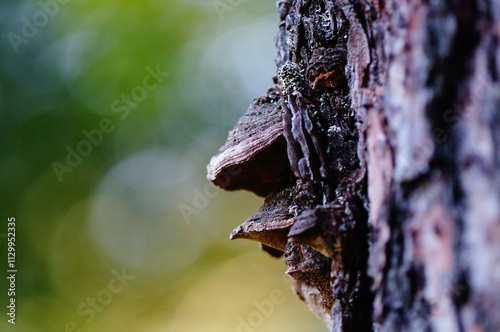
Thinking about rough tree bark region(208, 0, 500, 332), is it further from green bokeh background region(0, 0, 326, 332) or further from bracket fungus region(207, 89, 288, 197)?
green bokeh background region(0, 0, 326, 332)

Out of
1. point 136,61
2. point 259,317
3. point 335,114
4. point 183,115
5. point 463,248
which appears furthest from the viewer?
point 259,317

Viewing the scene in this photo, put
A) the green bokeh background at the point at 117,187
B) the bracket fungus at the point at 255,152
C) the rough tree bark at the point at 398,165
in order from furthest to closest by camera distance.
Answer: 1. the green bokeh background at the point at 117,187
2. the bracket fungus at the point at 255,152
3. the rough tree bark at the point at 398,165

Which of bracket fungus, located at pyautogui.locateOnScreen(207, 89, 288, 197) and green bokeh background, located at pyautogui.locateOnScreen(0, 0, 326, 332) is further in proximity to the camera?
green bokeh background, located at pyautogui.locateOnScreen(0, 0, 326, 332)

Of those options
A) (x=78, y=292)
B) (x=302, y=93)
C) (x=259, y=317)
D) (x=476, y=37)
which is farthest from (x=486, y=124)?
(x=259, y=317)

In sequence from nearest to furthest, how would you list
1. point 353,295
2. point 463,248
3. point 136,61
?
point 463,248
point 353,295
point 136,61

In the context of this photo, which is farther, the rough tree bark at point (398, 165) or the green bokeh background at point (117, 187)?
the green bokeh background at point (117, 187)

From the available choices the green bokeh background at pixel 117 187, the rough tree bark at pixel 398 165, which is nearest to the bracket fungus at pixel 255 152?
the rough tree bark at pixel 398 165

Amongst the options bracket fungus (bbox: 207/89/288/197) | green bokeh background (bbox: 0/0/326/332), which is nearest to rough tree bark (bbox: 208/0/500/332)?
bracket fungus (bbox: 207/89/288/197)

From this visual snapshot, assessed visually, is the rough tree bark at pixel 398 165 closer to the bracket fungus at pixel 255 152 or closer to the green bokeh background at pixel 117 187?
the bracket fungus at pixel 255 152

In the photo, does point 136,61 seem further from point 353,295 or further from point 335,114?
point 353,295
